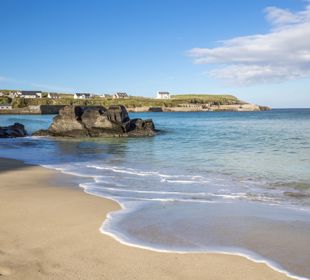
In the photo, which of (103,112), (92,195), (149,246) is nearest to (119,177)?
(92,195)

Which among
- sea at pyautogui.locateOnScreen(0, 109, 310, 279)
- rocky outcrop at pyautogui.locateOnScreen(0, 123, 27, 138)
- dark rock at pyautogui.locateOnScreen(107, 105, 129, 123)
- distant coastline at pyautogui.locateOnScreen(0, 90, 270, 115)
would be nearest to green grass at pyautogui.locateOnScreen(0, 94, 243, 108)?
distant coastline at pyautogui.locateOnScreen(0, 90, 270, 115)

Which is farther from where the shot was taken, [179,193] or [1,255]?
[179,193]

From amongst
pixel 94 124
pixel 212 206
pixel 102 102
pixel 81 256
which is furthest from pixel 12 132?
pixel 102 102

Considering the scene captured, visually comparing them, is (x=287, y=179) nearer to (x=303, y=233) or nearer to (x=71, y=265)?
(x=303, y=233)

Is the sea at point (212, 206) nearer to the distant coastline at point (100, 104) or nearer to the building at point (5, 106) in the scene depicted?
the distant coastline at point (100, 104)

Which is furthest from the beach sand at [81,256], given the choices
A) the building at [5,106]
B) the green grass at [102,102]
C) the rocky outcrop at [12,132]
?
the building at [5,106]

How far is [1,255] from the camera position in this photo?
5.36m

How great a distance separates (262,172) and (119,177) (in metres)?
5.24

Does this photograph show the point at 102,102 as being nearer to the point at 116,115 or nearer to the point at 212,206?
the point at 116,115

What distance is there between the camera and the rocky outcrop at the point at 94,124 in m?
38.3

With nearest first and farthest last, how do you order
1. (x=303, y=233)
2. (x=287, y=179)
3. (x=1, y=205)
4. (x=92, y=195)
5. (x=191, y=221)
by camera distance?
(x=303, y=233)
(x=191, y=221)
(x=1, y=205)
(x=92, y=195)
(x=287, y=179)

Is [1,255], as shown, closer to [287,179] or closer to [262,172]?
[287,179]

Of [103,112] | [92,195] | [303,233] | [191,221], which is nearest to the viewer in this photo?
[303,233]

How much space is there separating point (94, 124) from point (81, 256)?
34416 mm
